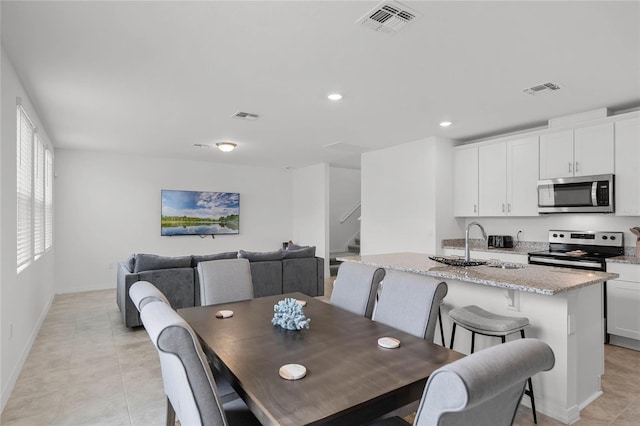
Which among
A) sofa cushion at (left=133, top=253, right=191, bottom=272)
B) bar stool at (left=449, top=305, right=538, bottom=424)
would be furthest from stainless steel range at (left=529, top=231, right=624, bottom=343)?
sofa cushion at (left=133, top=253, right=191, bottom=272)

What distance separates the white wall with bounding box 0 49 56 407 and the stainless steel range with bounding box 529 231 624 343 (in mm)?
5122

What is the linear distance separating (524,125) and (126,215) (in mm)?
6788

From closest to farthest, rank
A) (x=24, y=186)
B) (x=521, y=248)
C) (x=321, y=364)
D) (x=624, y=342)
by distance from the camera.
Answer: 1. (x=321, y=364)
2. (x=24, y=186)
3. (x=624, y=342)
4. (x=521, y=248)

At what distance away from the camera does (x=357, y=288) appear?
2.43 metres

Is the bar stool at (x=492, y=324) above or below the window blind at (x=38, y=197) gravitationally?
below

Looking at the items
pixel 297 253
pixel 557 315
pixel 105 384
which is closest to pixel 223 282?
pixel 105 384

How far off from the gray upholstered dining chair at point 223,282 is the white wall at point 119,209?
15.9 feet

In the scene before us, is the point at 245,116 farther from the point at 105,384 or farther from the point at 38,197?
the point at 105,384

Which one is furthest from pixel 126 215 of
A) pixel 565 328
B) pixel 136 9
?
pixel 565 328

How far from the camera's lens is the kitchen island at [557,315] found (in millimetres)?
2248

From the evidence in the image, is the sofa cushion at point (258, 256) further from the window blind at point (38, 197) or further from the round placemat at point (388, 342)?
the round placemat at point (388, 342)

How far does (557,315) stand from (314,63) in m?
2.44

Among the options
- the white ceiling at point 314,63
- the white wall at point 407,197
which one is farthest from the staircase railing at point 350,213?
the white ceiling at point 314,63

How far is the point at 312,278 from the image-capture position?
5586 mm
